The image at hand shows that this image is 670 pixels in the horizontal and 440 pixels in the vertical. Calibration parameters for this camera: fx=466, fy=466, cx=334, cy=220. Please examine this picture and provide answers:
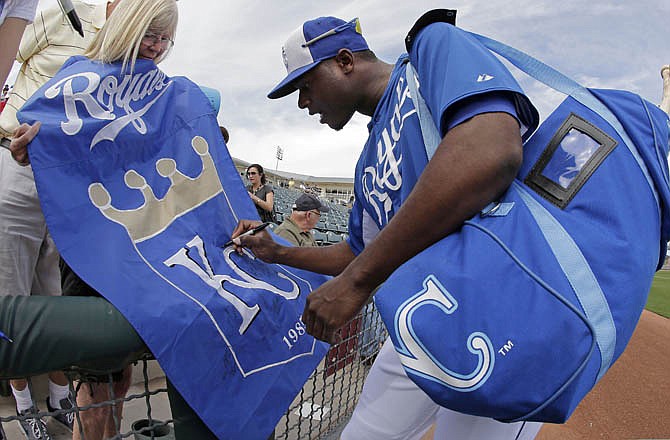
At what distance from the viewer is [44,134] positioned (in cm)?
148

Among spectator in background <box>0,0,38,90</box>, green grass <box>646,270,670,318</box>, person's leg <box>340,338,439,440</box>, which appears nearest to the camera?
person's leg <box>340,338,439,440</box>

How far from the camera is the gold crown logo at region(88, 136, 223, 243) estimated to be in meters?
1.49

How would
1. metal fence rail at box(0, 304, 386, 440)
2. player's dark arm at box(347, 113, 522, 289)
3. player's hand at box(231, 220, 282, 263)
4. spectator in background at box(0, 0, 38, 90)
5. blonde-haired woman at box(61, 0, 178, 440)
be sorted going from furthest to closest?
1. metal fence rail at box(0, 304, 386, 440)
2. player's hand at box(231, 220, 282, 263)
3. blonde-haired woman at box(61, 0, 178, 440)
4. spectator in background at box(0, 0, 38, 90)
5. player's dark arm at box(347, 113, 522, 289)

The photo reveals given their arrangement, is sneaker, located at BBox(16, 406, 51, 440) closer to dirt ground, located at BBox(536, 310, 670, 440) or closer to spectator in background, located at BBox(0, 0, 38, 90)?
spectator in background, located at BBox(0, 0, 38, 90)

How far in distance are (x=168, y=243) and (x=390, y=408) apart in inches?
35.0

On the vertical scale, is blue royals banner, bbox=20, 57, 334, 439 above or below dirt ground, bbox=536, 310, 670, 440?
above

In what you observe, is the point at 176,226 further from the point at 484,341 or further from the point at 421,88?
the point at 484,341

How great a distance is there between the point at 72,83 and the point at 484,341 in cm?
162

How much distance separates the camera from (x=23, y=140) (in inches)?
57.0

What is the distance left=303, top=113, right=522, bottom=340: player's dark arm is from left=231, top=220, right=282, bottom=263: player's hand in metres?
0.93

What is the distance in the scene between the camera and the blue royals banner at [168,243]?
133 cm

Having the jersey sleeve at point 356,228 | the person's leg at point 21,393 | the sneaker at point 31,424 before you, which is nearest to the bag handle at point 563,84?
the jersey sleeve at point 356,228

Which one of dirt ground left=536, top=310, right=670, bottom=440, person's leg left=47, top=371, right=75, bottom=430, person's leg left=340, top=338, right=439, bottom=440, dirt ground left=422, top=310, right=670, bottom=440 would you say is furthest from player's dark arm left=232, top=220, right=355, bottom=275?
dirt ground left=536, top=310, right=670, bottom=440

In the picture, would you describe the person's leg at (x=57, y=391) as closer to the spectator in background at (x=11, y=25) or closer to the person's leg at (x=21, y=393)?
the person's leg at (x=21, y=393)
